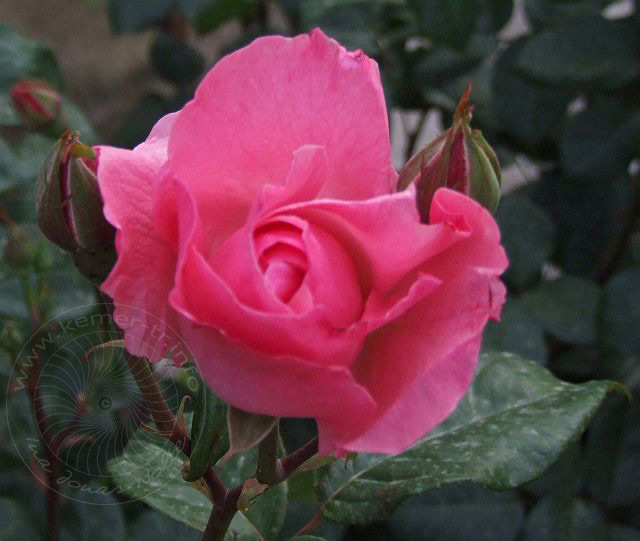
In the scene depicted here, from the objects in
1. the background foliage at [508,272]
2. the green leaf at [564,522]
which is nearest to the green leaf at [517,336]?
the background foliage at [508,272]

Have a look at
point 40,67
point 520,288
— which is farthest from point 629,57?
point 40,67

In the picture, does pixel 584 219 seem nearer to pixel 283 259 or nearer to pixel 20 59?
pixel 20 59

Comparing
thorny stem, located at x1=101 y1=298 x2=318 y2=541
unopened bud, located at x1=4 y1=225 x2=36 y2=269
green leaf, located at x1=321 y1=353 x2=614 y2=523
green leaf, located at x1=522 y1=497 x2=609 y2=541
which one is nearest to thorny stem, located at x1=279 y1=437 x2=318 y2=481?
thorny stem, located at x1=101 y1=298 x2=318 y2=541

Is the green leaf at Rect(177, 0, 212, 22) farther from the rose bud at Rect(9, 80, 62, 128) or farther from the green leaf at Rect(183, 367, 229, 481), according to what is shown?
the green leaf at Rect(183, 367, 229, 481)

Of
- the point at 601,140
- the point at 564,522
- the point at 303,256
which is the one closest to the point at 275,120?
the point at 303,256

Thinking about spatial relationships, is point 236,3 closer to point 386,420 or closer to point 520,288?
point 520,288
